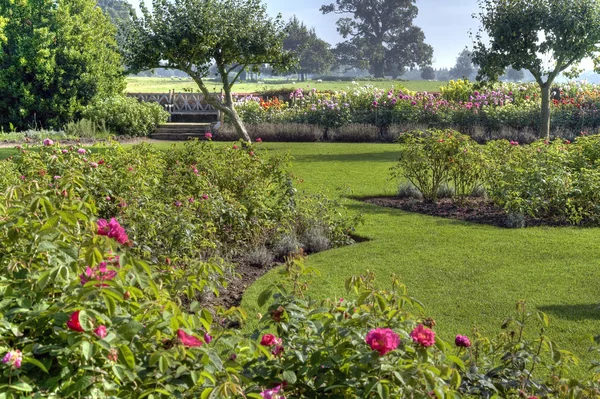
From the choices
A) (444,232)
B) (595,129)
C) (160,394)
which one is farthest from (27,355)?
(595,129)

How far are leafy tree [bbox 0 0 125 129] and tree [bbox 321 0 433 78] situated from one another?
48.9m

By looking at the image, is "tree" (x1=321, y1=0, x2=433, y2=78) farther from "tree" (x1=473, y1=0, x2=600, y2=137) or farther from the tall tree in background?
"tree" (x1=473, y1=0, x2=600, y2=137)

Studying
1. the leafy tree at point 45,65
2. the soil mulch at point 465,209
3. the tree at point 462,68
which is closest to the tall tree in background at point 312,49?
the tree at point 462,68

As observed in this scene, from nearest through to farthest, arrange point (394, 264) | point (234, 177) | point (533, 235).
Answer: point (394, 264), point (234, 177), point (533, 235)

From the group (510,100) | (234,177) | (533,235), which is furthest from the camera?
(510,100)

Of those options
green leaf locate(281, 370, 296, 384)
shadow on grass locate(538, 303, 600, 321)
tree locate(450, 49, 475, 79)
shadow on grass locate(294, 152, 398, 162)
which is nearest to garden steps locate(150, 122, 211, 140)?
shadow on grass locate(294, 152, 398, 162)

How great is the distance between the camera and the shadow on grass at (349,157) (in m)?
14.4

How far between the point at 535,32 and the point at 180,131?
36.1 ft

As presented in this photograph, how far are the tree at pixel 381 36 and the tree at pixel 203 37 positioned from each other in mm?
53237

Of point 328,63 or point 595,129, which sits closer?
point 595,129

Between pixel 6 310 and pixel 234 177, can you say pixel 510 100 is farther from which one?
pixel 6 310

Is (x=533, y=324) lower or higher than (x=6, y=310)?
lower

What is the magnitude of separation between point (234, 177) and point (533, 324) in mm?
3396

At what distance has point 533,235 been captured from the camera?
24.4ft
